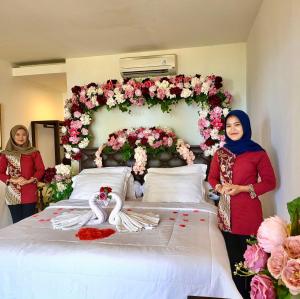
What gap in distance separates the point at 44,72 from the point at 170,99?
1857 mm

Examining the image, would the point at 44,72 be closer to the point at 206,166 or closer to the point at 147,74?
the point at 147,74

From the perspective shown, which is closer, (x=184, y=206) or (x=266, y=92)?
(x=266, y=92)

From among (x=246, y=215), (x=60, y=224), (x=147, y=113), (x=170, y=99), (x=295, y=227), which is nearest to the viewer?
(x=295, y=227)

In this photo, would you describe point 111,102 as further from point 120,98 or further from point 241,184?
point 241,184

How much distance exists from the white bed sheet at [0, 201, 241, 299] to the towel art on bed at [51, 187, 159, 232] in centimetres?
17

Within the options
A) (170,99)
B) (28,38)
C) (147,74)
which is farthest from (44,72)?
(170,99)

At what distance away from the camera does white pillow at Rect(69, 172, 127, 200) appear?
10.2ft

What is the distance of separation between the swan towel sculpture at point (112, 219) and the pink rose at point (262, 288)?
4.58 feet

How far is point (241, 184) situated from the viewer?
81.7 inches

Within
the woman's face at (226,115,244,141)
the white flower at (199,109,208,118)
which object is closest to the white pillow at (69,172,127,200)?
the white flower at (199,109,208,118)

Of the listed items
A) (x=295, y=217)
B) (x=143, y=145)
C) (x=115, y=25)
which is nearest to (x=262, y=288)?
(x=295, y=217)

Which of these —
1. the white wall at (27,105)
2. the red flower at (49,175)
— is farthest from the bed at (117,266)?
the white wall at (27,105)

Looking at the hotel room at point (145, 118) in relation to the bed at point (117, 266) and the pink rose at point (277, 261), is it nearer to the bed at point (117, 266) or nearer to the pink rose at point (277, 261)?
the bed at point (117, 266)

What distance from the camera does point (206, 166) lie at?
3.29 m
